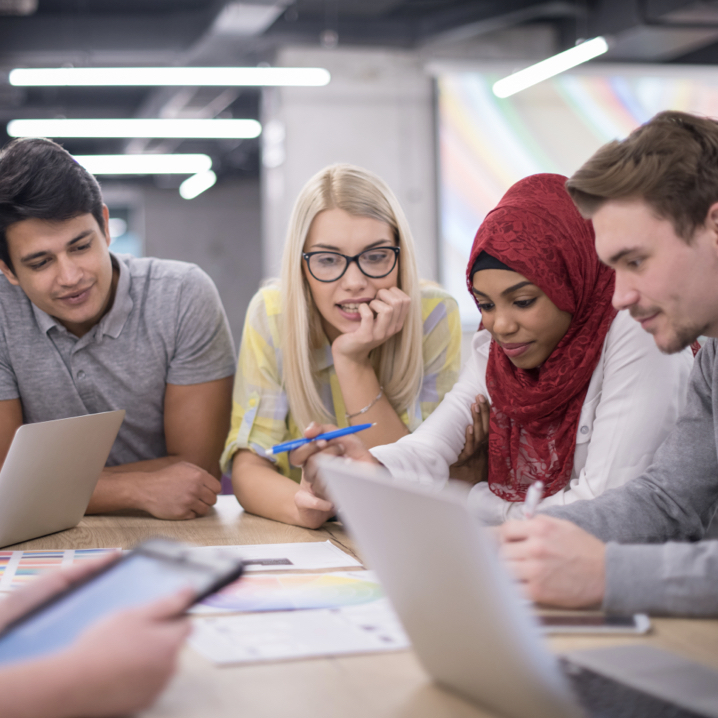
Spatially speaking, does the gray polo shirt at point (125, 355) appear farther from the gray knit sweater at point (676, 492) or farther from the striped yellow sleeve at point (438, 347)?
the gray knit sweater at point (676, 492)

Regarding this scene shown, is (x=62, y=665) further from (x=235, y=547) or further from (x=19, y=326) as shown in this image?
(x=19, y=326)

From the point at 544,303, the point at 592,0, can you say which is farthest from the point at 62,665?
the point at 592,0

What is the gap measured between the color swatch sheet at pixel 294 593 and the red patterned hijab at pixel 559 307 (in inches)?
24.1

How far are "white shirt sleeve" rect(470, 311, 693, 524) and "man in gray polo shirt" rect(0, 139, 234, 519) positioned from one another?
2.83 ft

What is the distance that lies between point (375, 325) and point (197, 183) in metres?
9.93

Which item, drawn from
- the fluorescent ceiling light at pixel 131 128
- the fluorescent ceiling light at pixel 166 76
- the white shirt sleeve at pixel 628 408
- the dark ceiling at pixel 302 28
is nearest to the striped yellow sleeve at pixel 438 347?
the white shirt sleeve at pixel 628 408

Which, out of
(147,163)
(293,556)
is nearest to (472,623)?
(293,556)

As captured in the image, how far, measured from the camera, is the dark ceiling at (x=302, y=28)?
649 cm

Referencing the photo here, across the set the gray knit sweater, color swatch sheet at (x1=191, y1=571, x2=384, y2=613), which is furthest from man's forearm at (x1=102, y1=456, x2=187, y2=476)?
the gray knit sweater

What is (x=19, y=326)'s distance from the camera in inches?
80.9

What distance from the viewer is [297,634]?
996 mm

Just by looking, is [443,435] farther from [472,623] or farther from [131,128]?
[131,128]

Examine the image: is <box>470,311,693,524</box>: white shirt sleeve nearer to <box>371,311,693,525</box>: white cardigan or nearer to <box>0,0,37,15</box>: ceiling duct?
<box>371,311,693,525</box>: white cardigan

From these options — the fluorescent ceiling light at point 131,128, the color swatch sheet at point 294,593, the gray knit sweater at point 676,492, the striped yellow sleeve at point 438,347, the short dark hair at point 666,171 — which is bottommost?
the color swatch sheet at point 294,593
